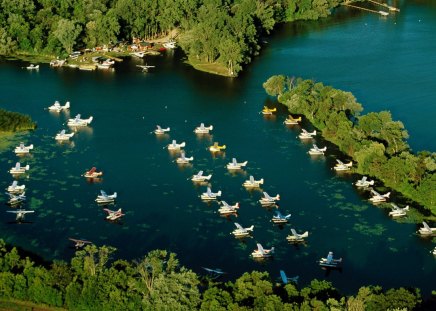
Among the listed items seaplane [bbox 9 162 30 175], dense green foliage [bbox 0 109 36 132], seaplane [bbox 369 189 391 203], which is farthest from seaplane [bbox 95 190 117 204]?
seaplane [bbox 369 189 391 203]

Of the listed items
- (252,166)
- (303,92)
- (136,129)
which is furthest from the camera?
(303,92)

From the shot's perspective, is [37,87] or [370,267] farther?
[37,87]

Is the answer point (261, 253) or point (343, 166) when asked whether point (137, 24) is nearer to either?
point (343, 166)

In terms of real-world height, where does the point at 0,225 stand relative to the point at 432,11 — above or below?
below

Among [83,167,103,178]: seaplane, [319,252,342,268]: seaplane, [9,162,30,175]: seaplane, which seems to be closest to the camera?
[319,252,342,268]: seaplane

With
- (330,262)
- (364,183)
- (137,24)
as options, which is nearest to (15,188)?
(330,262)

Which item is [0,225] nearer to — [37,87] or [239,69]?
[37,87]

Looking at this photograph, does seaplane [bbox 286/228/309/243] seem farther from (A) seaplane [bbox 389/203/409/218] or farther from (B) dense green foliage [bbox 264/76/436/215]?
(B) dense green foliage [bbox 264/76/436/215]

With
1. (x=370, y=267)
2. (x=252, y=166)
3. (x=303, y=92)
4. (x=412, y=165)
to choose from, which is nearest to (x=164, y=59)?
(x=303, y=92)
